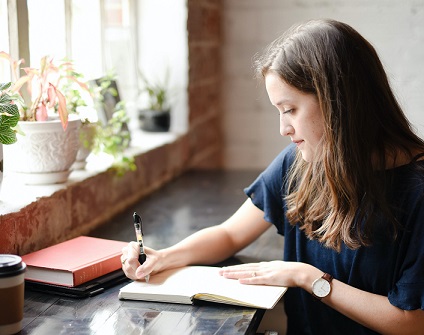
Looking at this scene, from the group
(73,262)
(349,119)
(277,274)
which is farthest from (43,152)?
(349,119)

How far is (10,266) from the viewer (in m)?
1.24

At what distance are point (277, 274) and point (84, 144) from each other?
844 mm

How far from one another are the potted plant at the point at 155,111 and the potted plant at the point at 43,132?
3.29ft

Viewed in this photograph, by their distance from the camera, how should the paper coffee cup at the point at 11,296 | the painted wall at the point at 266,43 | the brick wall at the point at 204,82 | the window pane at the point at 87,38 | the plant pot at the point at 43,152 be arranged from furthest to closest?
the painted wall at the point at 266,43
the brick wall at the point at 204,82
the window pane at the point at 87,38
the plant pot at the point at 43,152
the paper coffee cup at the point at 11,296

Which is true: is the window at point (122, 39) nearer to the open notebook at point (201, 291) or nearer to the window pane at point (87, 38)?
the window pane at point (87, 38)

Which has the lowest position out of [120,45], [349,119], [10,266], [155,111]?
[10,266]

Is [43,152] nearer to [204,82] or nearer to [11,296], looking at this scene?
[11,296]

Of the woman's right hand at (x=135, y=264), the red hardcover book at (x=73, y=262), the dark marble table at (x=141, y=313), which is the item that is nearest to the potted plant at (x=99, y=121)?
the dark marble table at (x=141, y=313)

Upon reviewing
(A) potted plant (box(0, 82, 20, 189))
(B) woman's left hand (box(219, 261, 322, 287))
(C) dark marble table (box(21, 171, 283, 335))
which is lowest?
(C) dark marble table (box(21, 171, 283, 335))

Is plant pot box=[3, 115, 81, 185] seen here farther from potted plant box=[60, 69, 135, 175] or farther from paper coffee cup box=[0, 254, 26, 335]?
paper coffee cup box=[0, 254, 26, 335]

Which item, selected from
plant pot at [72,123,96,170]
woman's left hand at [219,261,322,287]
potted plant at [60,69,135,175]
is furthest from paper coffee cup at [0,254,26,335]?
plant pot at [72,123,96,170]

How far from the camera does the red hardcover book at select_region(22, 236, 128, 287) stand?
1474mm

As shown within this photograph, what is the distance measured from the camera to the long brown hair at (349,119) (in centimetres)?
143

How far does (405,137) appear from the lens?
4.92 ft
